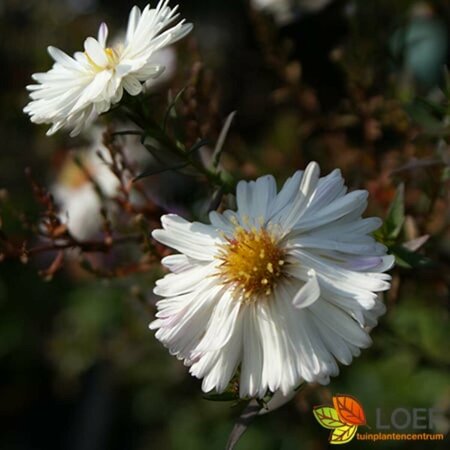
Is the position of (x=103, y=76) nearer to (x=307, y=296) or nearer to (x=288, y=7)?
(x=307, y=296)

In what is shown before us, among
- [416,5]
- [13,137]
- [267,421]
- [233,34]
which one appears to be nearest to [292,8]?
[416,5]

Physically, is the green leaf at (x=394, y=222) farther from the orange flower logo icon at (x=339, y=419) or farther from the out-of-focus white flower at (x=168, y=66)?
the out-of-focus white flower at (x=168, y=66)

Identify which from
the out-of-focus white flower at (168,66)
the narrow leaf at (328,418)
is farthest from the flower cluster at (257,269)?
the out-of-focus white flower at (168,66)

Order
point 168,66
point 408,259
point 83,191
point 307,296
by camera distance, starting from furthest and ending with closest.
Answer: point 83,191 → point 168,66 → point 408,259 → point 307,296

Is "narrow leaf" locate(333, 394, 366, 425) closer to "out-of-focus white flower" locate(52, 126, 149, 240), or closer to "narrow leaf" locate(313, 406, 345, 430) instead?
"narrow leaf" locate(313, 406, 345, 430)

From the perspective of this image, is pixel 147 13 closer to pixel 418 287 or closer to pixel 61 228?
pixel 61 228

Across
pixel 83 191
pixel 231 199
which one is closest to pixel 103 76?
pixel 231 199

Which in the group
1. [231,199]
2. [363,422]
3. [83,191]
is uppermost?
[231,199]

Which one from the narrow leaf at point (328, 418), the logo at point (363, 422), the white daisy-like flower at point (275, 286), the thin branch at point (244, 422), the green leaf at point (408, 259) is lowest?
the logo at point (363, 422)
